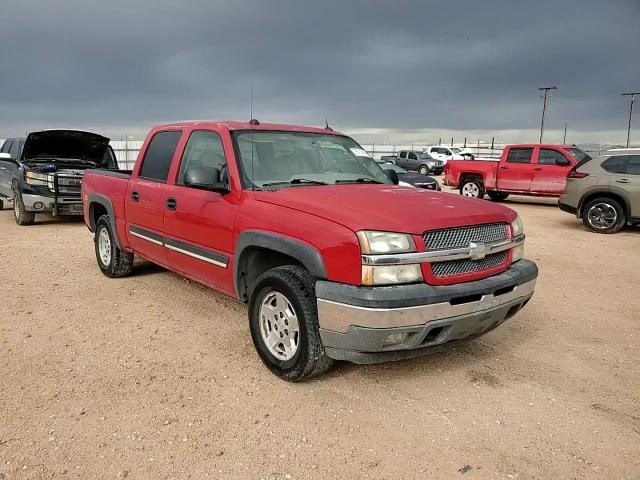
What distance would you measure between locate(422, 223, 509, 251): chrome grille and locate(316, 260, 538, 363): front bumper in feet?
0.83

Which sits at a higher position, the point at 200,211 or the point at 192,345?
the point at 200,211

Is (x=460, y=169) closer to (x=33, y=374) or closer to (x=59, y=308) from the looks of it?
(x=59, y=308)

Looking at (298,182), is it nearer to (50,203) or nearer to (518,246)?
(518,246)

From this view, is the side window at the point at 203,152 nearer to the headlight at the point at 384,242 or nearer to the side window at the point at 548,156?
the headlight at the point at 384,242

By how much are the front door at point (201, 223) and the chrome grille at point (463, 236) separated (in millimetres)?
1501

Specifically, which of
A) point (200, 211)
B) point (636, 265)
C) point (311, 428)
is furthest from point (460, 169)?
point (311, 428)

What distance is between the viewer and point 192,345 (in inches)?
161

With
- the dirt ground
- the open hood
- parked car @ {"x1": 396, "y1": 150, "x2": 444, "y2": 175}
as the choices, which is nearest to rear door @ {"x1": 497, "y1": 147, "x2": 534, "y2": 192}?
the dirt ground

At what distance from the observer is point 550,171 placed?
14.1 m

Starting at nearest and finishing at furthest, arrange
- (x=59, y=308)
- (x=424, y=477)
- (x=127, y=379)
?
(x=424, y=477)
(x=127, y=379)
(x=59, y=308)

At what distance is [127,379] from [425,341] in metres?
2.02

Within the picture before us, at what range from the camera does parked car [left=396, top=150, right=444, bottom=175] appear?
3222cm

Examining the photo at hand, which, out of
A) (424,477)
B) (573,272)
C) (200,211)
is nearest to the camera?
(424,477)

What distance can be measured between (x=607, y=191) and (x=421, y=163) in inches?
898
